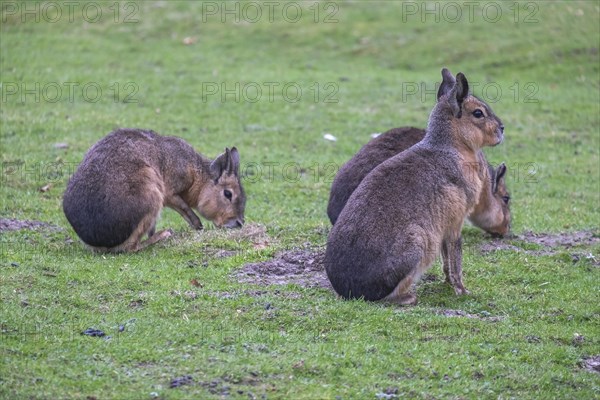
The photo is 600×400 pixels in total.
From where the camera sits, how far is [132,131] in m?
11.1

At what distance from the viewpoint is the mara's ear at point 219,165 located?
11672 millimetres

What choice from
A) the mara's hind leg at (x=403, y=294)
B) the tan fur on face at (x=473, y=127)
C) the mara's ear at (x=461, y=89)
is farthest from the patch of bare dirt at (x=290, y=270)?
the mara's ear at (x=461, y=89)

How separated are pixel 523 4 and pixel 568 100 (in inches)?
236

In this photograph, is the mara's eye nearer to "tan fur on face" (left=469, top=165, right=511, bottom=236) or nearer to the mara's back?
the mara's back

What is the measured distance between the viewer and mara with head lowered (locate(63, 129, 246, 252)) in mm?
10070

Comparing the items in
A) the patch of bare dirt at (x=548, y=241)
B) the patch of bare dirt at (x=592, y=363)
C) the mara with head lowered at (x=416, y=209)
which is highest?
the mara with head lowered at (x=416, y=209)

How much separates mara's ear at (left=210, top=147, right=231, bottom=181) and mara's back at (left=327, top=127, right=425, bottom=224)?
160 cm

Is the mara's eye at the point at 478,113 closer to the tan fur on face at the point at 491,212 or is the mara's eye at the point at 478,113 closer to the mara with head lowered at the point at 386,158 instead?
the mara with head lowered at the point at 386,158

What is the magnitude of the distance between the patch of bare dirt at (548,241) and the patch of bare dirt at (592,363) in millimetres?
3293

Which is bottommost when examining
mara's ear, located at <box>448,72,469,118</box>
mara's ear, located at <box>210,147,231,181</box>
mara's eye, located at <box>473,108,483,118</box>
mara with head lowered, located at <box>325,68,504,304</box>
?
mara's ear, located at <box>210,147,231,181</box>

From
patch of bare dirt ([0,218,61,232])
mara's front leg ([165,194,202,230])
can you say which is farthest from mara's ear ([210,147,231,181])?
patch of bare dirt ([0,218,61,232])

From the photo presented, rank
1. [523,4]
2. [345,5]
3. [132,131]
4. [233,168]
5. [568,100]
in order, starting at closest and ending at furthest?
1. [132,131]
2. [233,168]
3. [568,100]
4. [523,4]
5. [345,5]

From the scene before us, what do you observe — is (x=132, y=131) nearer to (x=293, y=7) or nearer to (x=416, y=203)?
(x=416, y=203)

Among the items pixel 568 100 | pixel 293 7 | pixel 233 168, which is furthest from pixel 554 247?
pixel 293 7
